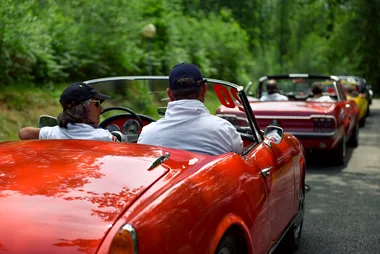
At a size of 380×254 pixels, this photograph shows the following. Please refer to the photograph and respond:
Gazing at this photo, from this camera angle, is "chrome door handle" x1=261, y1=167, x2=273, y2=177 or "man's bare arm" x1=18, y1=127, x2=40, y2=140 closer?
"chrome door handle" x1=261, y1=167, x2=273, y2=177

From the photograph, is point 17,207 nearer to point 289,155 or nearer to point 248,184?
point 248,184

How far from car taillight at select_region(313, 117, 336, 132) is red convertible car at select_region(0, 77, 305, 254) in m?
5.96

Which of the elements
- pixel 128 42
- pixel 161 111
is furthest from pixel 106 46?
pixel 161 111

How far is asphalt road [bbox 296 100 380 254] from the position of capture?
578 cm

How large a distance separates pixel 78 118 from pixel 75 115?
1.1 inches

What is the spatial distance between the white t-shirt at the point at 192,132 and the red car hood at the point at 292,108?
6299 millimetres

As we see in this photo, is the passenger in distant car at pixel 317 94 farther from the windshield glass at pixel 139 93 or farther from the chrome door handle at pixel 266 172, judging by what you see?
the chrome door handle at pixel 266 172

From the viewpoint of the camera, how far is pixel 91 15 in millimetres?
17562

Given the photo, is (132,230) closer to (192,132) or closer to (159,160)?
(159,160)

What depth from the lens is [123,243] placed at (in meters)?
2.55

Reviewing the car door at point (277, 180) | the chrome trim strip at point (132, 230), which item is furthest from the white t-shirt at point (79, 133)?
the chrome trim strip at point (132, 230)

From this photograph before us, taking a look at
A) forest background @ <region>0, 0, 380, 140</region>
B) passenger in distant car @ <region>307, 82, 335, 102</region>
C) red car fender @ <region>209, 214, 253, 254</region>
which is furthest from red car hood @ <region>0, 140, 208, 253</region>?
forest background @ <region>0, 0, 380, 140</region>

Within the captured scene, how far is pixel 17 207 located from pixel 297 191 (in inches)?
116

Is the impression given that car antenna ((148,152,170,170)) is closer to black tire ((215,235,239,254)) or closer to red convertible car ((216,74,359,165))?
black tire ((215,235,239,254))
